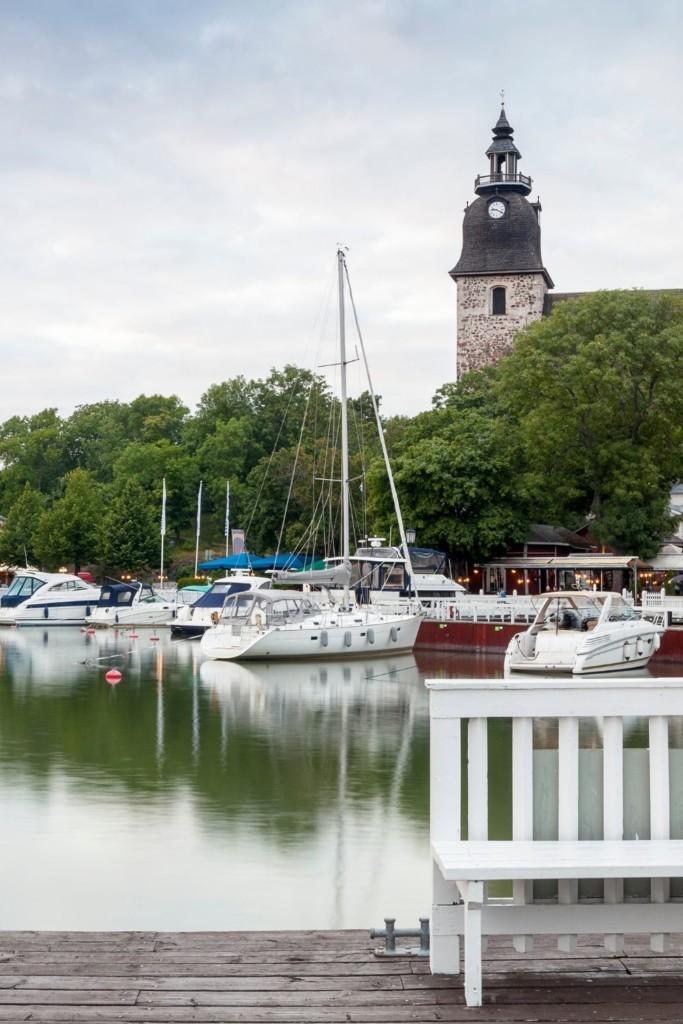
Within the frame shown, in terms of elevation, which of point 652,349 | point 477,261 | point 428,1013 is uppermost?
point 477,261

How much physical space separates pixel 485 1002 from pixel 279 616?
32.8m

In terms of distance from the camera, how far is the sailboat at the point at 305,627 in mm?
35531

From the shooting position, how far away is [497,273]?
260 feet

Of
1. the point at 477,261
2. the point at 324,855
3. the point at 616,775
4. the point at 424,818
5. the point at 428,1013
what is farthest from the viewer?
the point at 477,261

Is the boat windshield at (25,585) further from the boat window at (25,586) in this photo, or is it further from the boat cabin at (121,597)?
the boat cabin at (121,597)

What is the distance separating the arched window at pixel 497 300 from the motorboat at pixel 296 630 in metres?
43.6

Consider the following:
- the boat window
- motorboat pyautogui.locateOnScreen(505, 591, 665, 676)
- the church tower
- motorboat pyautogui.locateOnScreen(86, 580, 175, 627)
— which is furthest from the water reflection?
the church tower

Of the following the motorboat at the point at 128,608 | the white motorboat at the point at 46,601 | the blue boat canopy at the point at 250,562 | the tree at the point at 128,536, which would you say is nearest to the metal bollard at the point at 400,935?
the motorboat at the point at 128,608

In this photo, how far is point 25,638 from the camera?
47688 mm

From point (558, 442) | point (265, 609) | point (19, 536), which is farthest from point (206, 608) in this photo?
point (19, 536)

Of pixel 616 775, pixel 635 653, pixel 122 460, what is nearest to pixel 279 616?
pixel 635 653

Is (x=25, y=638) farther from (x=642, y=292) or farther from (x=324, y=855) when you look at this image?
(x=324, y=855)

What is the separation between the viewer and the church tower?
78.9 metres

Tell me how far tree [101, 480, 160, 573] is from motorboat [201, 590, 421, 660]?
127 ft
